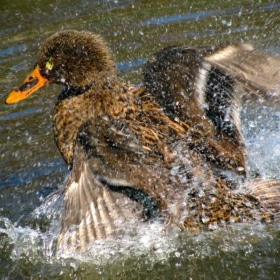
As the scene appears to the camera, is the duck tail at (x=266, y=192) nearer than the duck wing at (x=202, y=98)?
No

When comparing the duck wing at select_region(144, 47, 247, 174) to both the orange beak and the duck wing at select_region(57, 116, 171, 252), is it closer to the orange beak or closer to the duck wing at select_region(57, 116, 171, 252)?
the duck wing at select_region(57, 116, 171, 252)

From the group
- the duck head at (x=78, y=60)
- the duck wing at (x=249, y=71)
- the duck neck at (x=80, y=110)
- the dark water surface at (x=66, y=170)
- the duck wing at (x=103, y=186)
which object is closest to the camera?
the duck wing at (x=103, y=186)

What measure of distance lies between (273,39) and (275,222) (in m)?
3.53

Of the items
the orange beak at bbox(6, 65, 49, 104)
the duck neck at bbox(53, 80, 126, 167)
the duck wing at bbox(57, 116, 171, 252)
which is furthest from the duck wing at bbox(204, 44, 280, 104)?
the orange beak at bbox(6, 65, 49, 104)

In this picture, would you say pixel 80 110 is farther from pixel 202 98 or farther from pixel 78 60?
pixel 202 98

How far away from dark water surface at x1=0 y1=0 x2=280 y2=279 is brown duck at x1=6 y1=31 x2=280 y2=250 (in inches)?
10.2

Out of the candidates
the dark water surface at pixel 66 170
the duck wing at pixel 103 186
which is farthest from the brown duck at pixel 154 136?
the dark water surface at pixel 66 170

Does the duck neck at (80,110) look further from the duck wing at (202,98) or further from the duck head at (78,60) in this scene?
the duck wing at (202,98)

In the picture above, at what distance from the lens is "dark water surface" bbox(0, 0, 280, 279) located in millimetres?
4531

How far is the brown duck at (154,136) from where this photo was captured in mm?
3980

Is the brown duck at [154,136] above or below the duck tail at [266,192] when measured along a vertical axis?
above

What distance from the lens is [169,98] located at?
482 centimetres

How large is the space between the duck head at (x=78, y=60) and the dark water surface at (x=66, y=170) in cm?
119

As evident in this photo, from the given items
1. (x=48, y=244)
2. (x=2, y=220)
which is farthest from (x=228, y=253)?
(x=2, y=220)
